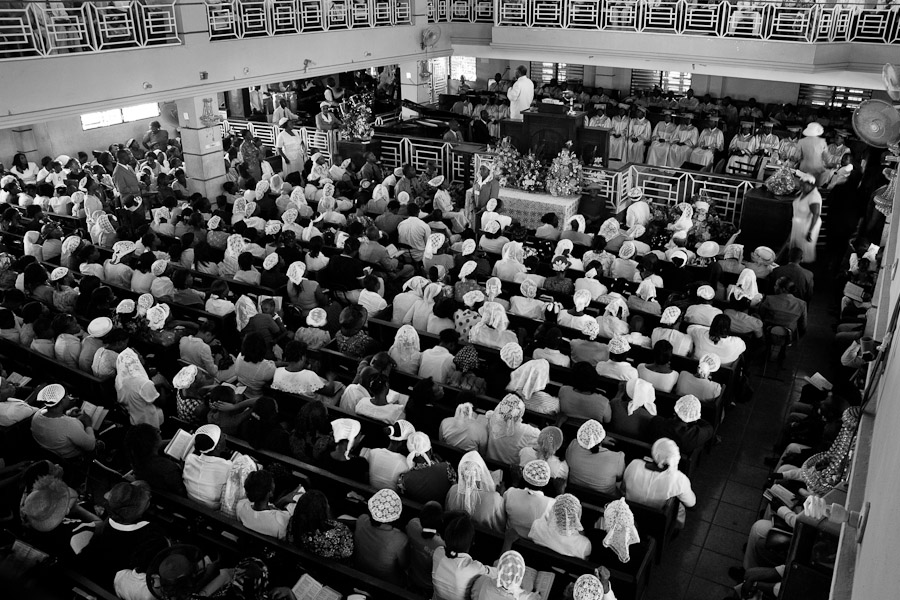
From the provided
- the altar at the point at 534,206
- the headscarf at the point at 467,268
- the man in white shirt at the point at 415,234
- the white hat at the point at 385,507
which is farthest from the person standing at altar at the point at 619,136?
the white hat at the point at 385,507

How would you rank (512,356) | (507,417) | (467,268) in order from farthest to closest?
1. (467,268)
2. (512,356)
3. (507,417)

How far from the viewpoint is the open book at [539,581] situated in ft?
18.2

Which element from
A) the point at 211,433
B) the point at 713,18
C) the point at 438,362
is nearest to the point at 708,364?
the point at 438,362

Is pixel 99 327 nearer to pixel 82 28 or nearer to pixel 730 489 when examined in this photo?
pixel 82 28

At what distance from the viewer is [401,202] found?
45.4 ft

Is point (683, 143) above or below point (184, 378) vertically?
below

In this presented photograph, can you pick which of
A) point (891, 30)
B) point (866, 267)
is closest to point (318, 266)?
point (866, 267)

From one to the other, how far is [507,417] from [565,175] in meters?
8.08

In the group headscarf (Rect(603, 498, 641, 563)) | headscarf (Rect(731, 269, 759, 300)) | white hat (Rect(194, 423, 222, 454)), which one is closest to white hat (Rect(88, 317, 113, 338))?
white hat (Rect(194, 423, 222, 454))

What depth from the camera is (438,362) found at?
8.23m

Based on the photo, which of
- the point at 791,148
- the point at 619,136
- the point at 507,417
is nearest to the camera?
the point at 507,417

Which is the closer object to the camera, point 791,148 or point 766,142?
point 791,148

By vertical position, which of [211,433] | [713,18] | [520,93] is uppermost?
[713,18]

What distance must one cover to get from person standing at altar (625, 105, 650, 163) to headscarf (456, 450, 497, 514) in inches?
576
